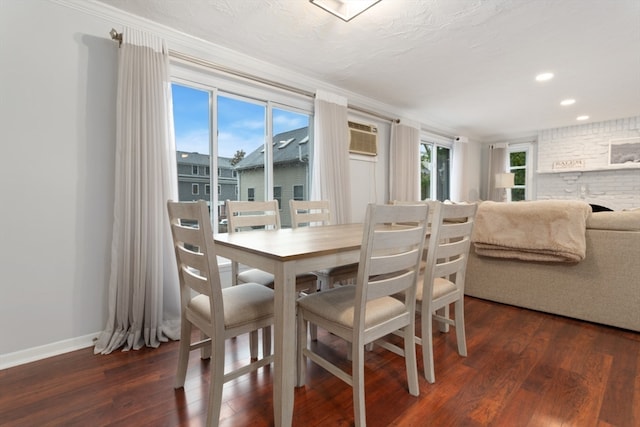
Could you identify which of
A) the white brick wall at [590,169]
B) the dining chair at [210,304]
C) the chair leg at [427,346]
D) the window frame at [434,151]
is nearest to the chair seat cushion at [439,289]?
the chair leg at [427,346]

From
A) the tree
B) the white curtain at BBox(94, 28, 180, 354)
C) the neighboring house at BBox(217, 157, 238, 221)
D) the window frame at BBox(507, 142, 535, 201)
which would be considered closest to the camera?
the white curtain at BBox(94, 28, 180, 354)

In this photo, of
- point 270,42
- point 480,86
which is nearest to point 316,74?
point 270,42

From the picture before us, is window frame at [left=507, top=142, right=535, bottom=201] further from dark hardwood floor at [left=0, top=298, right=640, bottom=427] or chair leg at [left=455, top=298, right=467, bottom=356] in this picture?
chair leg at [left=455, top=298, right=467, bottom=356]

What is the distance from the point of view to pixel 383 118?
4.14 meters

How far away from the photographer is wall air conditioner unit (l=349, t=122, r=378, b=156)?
3834 millimetres

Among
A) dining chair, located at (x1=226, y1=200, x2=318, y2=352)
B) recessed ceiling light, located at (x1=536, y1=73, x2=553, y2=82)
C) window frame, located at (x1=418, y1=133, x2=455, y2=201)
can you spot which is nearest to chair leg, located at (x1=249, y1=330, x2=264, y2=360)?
dining chair, located at (x1=226, y1=200, x2=318, y2=352)

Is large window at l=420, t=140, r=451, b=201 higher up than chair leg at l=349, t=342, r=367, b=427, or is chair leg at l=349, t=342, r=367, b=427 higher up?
large window at l=420, t=140, r=451, b=201

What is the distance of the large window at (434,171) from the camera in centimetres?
540

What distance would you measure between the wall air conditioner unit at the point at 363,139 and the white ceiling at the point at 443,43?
425mm

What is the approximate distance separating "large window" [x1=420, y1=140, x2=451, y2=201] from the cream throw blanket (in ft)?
8.21

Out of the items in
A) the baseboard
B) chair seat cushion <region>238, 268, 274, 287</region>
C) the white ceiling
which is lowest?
the baseboard

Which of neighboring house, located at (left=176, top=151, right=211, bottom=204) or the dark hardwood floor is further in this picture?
neighboring house, located at (left=176, top=151, right=211, bottom=204)

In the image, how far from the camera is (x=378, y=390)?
156 centimetres

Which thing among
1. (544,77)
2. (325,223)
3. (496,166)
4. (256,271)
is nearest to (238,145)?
(325,223)
